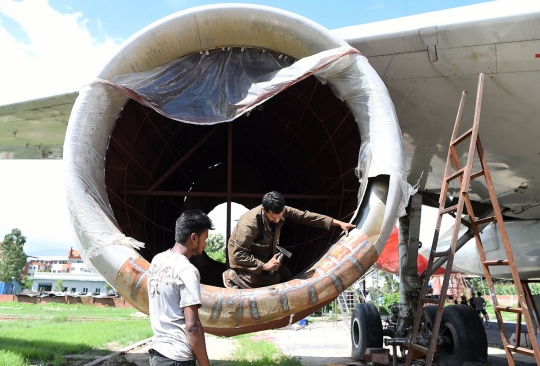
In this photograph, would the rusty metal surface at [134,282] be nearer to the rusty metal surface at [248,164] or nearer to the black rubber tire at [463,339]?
the rusty metal surface at [248,164]

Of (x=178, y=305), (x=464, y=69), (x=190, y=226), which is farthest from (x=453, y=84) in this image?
(x=178, y=305)

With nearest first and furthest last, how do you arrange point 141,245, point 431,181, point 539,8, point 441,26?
point 141,245
point 539,8
point 441,26
point 431,181

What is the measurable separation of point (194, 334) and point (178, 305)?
17 centimetres

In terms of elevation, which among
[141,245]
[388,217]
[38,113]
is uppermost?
Answer: [38,113]

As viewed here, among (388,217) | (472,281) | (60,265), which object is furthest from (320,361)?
(60,265)

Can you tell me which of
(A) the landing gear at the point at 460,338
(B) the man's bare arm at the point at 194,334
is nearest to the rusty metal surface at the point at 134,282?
(B) the man's bare arm at the point at 194,334

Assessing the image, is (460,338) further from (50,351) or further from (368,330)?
(50,351)

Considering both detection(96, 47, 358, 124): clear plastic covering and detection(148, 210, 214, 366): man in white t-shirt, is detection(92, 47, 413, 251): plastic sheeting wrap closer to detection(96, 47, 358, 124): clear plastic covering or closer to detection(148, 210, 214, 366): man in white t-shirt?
detection(96, 47, 358, 124): clear plastic covering

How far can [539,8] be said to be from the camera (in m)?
3.29

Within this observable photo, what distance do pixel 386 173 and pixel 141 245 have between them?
154 cm

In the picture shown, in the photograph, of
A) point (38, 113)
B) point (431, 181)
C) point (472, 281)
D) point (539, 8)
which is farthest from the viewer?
point (472, 281)

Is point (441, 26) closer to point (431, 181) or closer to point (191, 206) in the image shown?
point (431, 181)

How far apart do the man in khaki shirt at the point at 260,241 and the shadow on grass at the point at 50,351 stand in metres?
3.48

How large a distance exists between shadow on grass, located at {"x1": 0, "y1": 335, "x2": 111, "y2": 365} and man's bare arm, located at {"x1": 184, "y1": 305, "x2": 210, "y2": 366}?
447 cm
